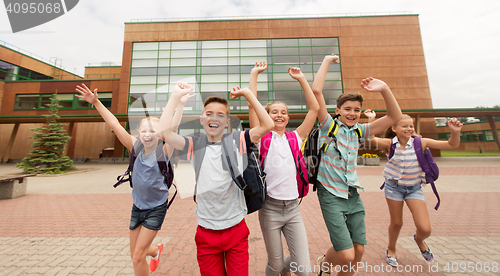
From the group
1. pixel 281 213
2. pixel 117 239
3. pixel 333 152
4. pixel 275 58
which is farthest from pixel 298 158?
pixel 275 58

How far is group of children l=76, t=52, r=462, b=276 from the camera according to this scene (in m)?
1.90

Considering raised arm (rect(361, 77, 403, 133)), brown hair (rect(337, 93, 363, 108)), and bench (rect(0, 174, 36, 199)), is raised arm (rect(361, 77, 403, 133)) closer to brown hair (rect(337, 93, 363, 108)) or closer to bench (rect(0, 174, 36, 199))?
brown hair (rect(337, 93, 363, 108))

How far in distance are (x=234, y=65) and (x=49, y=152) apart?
1713 cm

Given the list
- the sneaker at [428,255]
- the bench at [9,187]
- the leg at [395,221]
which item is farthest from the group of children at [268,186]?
the bench at [9,187]

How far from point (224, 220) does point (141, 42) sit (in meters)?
28.6

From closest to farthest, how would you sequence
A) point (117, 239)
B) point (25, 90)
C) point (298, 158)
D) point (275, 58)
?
point (298, 158), point (117, 239), point (275, 58), point (25, 90)

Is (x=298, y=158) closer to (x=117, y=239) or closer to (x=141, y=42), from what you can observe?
(x=117, y=239)

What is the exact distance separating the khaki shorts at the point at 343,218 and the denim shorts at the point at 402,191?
3.29 ft

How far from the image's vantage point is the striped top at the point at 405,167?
9.34 ft

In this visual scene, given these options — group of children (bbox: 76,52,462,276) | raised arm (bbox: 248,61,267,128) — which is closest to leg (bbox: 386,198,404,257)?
group of children (bbox: 76,52,462,276)

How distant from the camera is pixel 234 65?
23.0 metres

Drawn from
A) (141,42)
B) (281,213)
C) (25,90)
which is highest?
(141,42)

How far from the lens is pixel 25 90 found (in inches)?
1041

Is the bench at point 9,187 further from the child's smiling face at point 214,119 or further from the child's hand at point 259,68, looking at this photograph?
the child's hand at point 259,68
